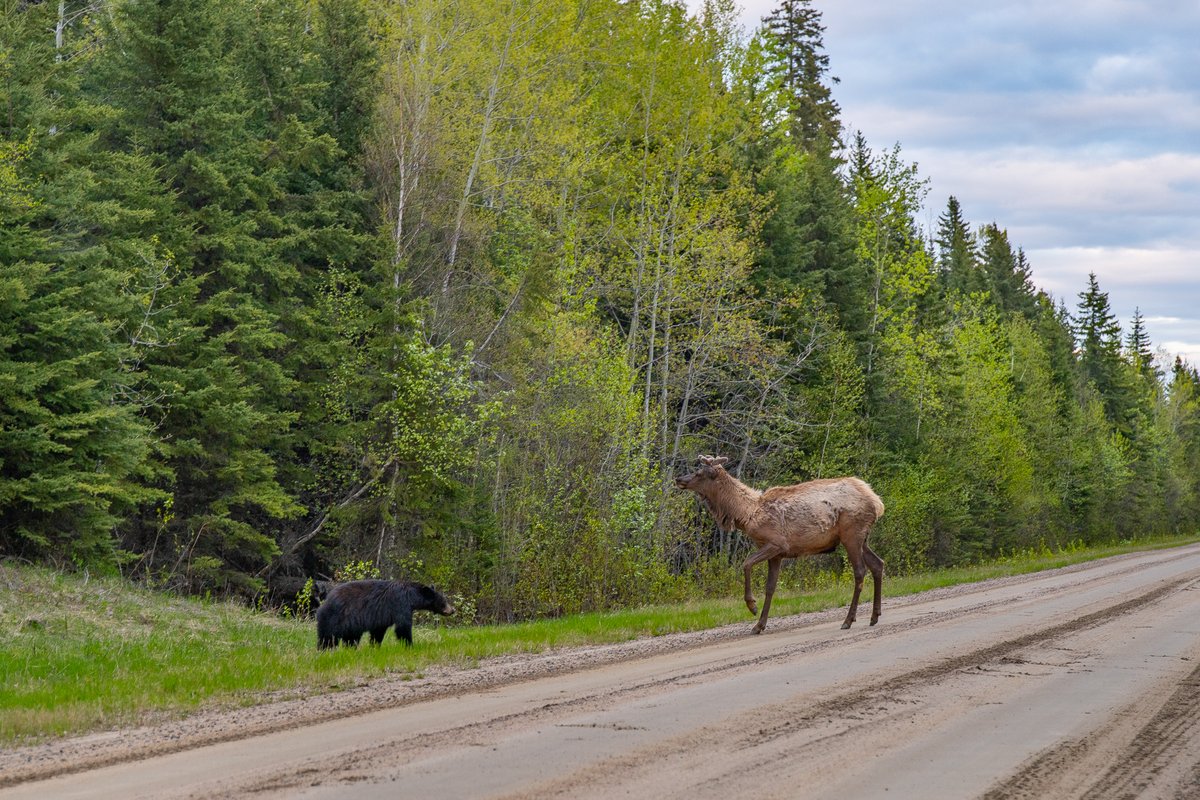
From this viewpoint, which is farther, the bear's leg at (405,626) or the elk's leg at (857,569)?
the elk's leg at (857,569)

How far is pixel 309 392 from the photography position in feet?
76.0

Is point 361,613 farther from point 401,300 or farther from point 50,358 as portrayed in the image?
point 401,300

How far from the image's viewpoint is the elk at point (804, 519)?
1548 cm

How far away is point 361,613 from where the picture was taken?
1373 cm

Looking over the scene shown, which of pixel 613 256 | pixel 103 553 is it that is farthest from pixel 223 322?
pixel 613 256

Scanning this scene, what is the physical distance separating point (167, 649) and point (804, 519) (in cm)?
876

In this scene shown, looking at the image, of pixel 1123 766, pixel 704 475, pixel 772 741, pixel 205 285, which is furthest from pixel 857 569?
pixel 205 285

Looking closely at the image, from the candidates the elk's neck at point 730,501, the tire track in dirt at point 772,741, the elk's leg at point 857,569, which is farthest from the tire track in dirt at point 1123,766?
the elk's neck at point 730,501

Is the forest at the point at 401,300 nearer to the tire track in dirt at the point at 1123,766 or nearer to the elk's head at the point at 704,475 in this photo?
the elk's head at the point at 704,475

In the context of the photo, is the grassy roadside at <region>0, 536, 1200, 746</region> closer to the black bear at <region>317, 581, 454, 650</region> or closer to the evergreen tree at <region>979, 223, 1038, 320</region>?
the black bear at <region>317, 581, 454, 650</region>

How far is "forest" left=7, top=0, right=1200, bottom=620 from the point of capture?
1761 centimetres

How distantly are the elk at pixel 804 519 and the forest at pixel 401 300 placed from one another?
806 centimetres

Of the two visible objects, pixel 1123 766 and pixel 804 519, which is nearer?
pixel 1123 766

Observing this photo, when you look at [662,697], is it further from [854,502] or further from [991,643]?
[854,502]
